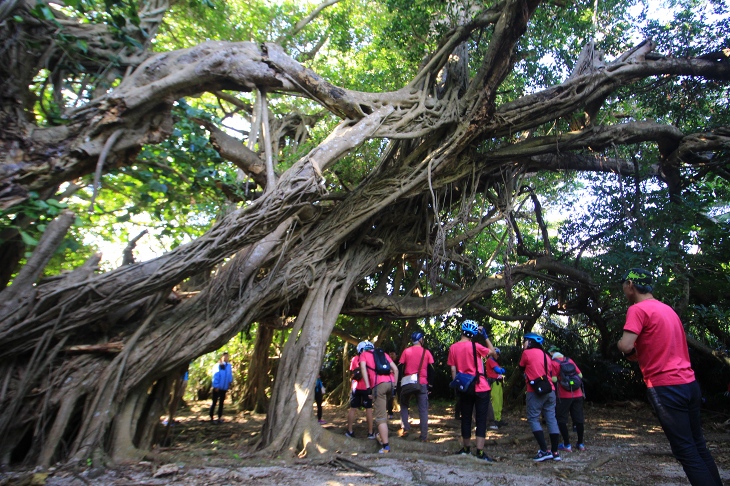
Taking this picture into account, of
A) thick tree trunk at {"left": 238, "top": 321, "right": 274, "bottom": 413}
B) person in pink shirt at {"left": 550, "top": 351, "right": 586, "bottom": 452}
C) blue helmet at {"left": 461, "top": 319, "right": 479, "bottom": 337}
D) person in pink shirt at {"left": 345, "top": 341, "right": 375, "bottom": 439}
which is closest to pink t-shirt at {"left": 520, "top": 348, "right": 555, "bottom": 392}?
blue helmet at {"left": 461, "top": 319, "right": 479, "bottom": 337}

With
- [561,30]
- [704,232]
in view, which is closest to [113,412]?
[704,232]

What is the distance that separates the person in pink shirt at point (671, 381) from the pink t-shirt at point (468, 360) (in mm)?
2104

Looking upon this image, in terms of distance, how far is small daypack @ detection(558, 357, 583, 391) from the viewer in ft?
18.4

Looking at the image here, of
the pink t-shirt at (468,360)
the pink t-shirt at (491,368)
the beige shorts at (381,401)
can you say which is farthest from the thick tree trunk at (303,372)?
the pink t-shirt at (491,368)

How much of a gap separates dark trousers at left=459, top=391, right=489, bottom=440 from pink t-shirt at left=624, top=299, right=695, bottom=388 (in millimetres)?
2148

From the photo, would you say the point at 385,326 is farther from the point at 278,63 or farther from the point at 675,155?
the point at 675,155

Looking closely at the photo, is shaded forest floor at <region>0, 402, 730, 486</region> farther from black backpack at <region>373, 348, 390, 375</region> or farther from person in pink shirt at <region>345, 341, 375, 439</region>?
black backpack at <region>373, 348, 390, 375</region>

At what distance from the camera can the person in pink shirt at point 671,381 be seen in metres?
2.73

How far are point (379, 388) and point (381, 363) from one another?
304mm

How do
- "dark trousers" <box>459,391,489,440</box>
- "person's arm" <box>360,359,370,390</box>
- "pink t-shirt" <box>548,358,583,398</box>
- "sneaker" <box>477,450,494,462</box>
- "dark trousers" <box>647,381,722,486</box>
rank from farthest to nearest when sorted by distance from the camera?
1. "person's arm" <box>360,359,370,390</box>
2. "pink t-shirt" <box>548,358,583,398</box>
3. "dark trousers" <box>459,391,489,440</box>
4. "sneaker" <box>477,450,494,462</box>
5. "dark trousers" <box>647,381,722,486</box>

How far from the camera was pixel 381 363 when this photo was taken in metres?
5.77

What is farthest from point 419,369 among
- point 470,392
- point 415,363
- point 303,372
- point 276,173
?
point 276,173

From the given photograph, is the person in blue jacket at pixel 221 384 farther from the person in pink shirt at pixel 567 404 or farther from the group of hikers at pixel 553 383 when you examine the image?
the person in pink shirt at pixel 567 404

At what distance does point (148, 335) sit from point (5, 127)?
7.37 feet
